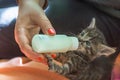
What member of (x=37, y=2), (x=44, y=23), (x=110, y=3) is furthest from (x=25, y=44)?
(x=110, y=3)

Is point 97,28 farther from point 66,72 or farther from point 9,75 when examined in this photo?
point 9,75

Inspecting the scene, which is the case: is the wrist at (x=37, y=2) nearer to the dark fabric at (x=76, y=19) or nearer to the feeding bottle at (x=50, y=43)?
the dark fabric at (x=76, y=19)

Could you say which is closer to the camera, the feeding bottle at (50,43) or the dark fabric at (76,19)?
the feeding bottle at (50,43)

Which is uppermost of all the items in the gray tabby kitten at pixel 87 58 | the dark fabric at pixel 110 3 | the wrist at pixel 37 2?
the dark fabric at pixel 110 3

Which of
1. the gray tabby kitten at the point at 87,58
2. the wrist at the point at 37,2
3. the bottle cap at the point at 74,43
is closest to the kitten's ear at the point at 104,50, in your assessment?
the gray tabby kitten at the point at 87,58

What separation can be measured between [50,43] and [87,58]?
0.21 meters

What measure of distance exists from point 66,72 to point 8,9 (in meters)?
0.37

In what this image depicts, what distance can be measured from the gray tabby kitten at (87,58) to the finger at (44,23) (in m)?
0.09

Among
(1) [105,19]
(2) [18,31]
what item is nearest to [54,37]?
(2) [18,31]

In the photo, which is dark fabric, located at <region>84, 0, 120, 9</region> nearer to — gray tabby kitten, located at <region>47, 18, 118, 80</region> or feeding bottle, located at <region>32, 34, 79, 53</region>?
gray tabby kitten, located at <region>47, 18, 118, 80</region>

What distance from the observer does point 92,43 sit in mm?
923

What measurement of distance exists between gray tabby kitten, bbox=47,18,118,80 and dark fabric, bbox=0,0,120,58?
0.03 meters

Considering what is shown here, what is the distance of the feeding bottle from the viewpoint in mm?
772

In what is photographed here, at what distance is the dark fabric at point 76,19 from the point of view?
0.98m
